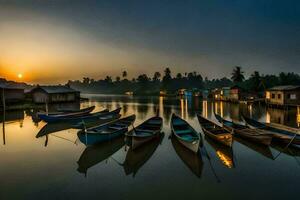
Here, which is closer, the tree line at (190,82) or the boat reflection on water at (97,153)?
the boat reflection on water at (97,153)

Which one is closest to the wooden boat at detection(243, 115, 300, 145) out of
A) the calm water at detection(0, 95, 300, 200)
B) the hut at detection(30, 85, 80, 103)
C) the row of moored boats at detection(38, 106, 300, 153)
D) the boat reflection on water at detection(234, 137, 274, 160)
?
the row of moored boats at detection(38, 106, 300, 153)

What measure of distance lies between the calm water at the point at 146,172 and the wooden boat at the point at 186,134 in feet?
2.53

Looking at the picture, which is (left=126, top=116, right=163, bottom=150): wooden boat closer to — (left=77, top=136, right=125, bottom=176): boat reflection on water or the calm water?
the calm water

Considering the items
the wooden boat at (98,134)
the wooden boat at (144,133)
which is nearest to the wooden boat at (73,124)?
the wooden boat at (98,134)

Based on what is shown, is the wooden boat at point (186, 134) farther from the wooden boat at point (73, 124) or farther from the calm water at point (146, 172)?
the wooden boat at point (73, 124)

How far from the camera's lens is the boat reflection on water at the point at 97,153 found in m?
12.0

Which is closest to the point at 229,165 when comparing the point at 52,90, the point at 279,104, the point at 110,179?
the point at 110,179

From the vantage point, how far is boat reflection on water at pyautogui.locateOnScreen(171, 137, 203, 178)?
1110cm

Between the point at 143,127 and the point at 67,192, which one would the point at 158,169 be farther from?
the point at 143,127

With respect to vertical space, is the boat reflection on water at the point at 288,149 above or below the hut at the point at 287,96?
below

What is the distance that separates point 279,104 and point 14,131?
41.1 metres

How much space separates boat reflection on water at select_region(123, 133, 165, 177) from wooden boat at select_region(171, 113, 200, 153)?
1.97 m

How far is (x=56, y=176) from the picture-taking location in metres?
10.4

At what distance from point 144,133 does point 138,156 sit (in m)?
3.21
